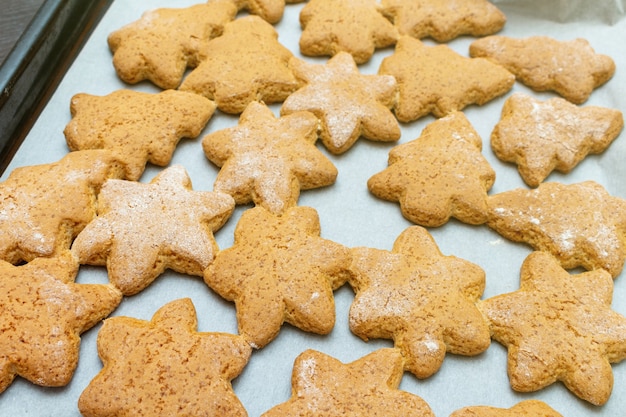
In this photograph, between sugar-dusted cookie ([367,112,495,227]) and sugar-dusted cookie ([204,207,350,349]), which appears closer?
sugar-dusted cookie ([204,207,350,349])

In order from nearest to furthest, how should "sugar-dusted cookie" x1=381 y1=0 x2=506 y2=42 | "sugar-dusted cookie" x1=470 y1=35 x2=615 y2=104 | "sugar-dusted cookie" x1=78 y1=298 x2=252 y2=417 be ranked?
"sugar-dusted cookie" x1=78 y1=298 x2=252 y2=417
"sugar-dusted cookie" x1=470 y1=35 x2=615 y2=104
"sugar-dusted cookie" x1=381 y1=0 x2=506 y2=42

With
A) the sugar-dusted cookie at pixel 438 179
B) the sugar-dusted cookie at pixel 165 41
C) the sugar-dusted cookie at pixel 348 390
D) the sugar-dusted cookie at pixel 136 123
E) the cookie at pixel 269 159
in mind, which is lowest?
the sugar-dusted cookie at pixel 348 390

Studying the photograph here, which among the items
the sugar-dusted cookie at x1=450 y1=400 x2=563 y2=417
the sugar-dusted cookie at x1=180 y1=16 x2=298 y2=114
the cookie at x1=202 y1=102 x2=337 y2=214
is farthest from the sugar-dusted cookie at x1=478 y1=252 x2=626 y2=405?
Answer: the sugar-dusted cookie at x1=180 y1=16 x2=298 y2=114

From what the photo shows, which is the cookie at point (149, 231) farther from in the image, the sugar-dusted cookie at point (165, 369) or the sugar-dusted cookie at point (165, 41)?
the sugar-dusted cookie at point (165, 41)

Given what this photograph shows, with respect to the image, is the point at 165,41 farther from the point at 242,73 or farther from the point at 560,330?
the point at 560,330

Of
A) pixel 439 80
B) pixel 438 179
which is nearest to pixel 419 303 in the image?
pixel 438 179

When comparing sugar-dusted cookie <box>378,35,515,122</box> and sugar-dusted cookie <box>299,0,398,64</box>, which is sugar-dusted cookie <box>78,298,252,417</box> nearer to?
sugar-dusted cookie <box>378,35,515,122</box>

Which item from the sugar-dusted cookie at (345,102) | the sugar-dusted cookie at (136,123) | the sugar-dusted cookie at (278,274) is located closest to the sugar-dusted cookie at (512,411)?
the sugar-dusted cookie at (278,274)
